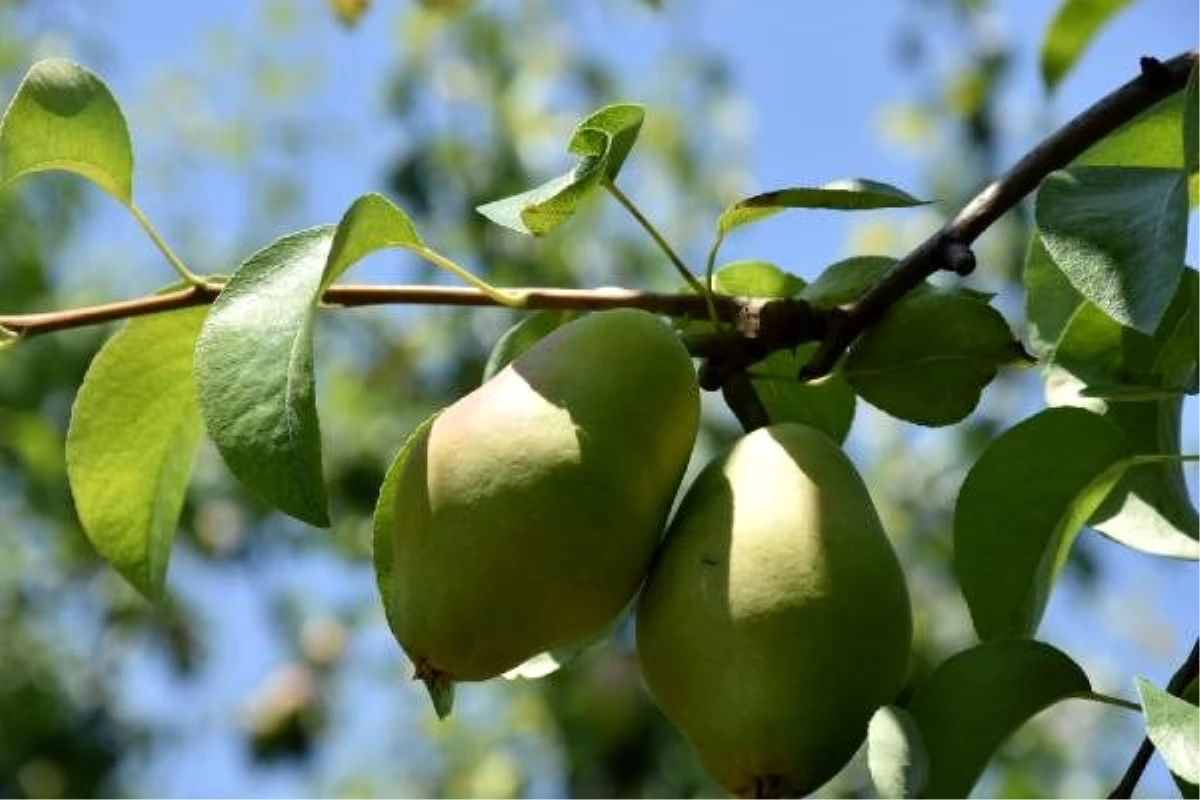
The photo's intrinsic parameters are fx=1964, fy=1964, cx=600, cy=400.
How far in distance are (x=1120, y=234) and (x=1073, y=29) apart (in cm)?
55

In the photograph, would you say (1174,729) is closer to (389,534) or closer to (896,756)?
(896,756)

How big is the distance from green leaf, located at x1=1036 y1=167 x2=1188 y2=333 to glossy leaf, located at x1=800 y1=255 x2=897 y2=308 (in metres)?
0.14

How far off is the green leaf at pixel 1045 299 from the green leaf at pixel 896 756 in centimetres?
29

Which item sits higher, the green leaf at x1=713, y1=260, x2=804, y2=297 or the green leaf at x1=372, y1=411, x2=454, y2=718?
the green leaf at x1=713, y1=260, x2=804, y2=297

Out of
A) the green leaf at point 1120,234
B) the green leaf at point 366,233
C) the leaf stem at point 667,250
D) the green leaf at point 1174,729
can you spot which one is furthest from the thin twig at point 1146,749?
the green leaf at point 366,233

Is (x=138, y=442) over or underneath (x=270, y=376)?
underneath

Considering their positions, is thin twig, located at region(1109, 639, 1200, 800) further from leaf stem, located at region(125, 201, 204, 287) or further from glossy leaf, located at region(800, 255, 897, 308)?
leaf stem, located at region(125, 201, 204, 287)

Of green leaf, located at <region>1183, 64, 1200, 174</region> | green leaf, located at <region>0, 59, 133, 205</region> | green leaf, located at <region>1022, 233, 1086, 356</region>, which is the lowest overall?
green leaf, located at <region>1022, 233, 1086, 356</region>

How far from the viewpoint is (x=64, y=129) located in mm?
999

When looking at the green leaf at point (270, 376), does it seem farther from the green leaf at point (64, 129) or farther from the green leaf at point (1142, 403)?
the green leaf at point (1142, 403)

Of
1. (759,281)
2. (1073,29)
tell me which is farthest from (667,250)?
(1073,29)

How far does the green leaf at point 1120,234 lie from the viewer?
0.75 m

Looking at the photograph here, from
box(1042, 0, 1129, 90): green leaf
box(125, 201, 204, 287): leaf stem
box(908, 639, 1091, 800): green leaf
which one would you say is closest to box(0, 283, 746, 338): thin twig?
Result: box(125, 201, 204, 287): leaf stem

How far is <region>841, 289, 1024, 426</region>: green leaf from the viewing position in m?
0.91
